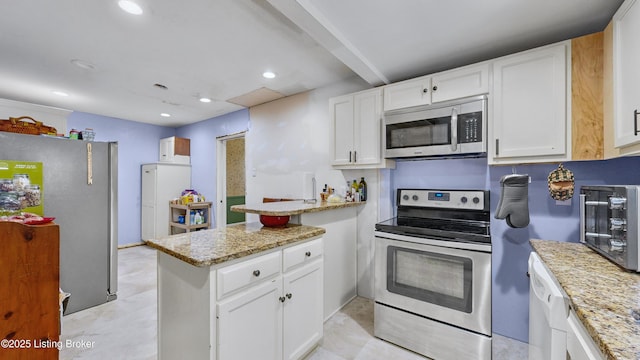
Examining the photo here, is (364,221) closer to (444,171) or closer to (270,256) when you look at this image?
(444,171)

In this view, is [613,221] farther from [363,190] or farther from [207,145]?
[207,145]

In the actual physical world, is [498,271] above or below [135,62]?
below

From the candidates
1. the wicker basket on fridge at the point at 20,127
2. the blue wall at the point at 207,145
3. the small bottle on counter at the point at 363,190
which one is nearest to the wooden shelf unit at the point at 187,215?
the blue wall at the point at 207,145

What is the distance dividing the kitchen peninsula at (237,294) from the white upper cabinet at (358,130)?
1002 millimetres

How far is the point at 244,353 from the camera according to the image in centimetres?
139

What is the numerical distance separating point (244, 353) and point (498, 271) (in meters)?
2.03

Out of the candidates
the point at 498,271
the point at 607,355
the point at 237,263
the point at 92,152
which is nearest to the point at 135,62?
the point at 92,152

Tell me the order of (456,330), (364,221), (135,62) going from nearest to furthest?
(456,330) < (135,62) < (364,221)

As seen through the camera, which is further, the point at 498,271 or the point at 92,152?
the point at 92,152

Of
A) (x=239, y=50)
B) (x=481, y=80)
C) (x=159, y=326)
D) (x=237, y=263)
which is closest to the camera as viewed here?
(x=237, y=263)

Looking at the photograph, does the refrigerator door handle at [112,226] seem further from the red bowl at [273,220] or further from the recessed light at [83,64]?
the red bowl at [273,220]

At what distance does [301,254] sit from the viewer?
5.76 ft

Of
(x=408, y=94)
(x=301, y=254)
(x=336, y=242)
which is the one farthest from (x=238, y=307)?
(x=408, y=94)

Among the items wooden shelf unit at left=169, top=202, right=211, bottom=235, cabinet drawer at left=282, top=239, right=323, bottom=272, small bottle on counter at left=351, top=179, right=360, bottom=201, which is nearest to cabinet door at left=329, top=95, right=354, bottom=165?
small bottle on counter at left=351, top=179, right=360, bottom=201
